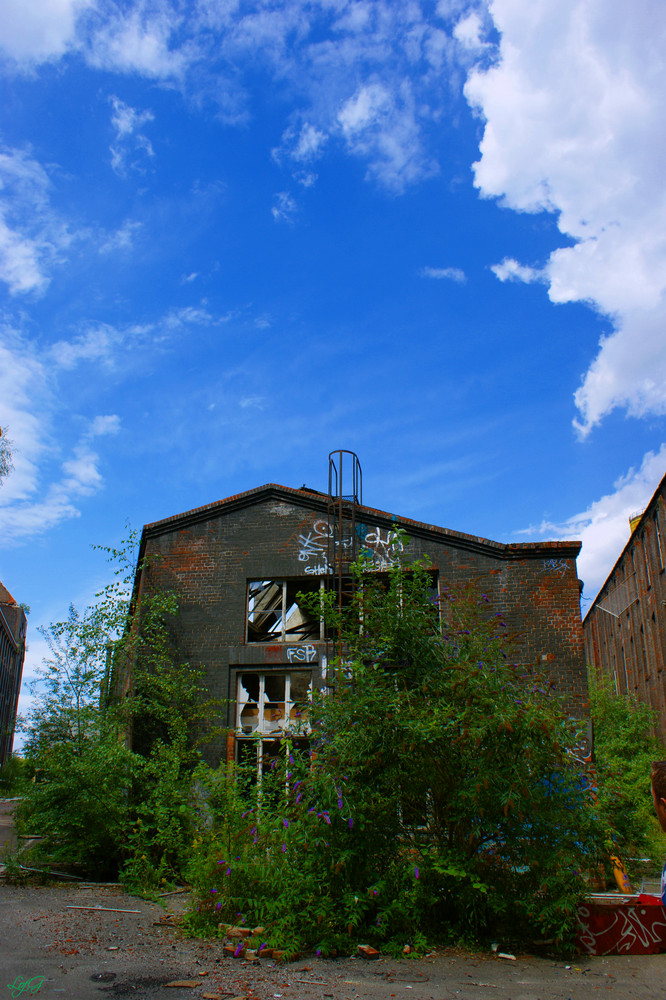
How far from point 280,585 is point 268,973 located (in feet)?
31.0

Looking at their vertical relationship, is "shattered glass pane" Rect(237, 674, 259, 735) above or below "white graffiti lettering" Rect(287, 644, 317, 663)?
below

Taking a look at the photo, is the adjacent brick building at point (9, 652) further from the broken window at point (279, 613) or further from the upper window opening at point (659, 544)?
the upper window opening at point (659, 544)

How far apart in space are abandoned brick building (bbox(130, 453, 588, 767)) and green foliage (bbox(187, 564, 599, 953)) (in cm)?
612

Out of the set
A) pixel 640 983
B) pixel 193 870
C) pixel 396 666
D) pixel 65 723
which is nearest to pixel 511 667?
pixel 396 666

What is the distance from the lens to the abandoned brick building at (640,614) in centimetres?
2959

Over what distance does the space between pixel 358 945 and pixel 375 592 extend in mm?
3665

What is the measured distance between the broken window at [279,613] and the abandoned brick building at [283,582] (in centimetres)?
2

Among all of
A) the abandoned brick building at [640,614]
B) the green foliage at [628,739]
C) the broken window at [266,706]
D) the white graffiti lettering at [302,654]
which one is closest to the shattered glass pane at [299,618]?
the white graffiti lettering at [302,654]

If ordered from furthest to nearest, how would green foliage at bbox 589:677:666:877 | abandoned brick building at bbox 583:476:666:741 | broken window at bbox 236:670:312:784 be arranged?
abandoned brick building at bbox 583:476:666:741 → green foliage at bbox 589:677:666:877 → broken window at bbox 236:670:312:784

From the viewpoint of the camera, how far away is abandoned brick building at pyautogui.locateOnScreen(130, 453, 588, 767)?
14.2 meters

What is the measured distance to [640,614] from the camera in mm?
33312

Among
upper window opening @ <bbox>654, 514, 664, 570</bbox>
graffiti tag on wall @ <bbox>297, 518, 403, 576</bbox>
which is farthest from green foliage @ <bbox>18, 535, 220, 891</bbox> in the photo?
upper window opening @ <bbox>654, 514, 664, 570</bbox>

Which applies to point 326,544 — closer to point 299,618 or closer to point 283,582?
point 283,582

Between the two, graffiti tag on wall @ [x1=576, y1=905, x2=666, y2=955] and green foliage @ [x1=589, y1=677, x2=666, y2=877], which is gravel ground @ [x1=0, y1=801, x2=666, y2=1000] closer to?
graffiti tag on wall @ [x1=576, y1=905, x2=666, y2=955]
